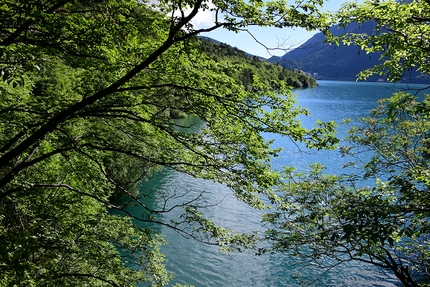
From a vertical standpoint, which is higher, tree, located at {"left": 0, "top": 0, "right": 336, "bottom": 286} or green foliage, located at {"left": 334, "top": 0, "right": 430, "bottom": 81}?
green foliage, located at {"left": 334, "top": 0, "right": 430, "bottom": 81}

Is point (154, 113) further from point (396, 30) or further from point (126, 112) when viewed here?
point (396, 30)

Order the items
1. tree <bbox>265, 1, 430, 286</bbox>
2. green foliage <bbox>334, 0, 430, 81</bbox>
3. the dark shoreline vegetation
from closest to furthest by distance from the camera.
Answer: tree <bbox>265, 1, 430, 286</bbox> < the dark shoreline vegetation < green foliage <bbox>334, 0, 430, 81</bbox>

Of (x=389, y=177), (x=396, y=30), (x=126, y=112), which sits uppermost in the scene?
(x=396, y=30)

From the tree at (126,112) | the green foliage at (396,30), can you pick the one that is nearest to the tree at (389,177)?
the green foliage at (396,30)

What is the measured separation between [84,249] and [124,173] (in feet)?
45.8

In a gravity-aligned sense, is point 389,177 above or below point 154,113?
above

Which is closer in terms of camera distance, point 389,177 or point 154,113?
point 154,113

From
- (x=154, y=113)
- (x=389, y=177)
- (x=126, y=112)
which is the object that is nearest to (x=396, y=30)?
(x=389, y=177)

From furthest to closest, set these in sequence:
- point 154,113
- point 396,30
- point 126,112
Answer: point 154,113
point 396,30
point 126,112

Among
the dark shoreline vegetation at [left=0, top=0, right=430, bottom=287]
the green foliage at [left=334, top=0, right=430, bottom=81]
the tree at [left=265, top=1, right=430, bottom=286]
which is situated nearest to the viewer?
the tree at [left=265, top=1, right=430, bottom=286]

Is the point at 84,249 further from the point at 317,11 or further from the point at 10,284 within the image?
the point at 317,11

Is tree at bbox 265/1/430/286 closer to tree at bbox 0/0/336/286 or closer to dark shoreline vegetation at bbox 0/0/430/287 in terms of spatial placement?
dark shoreline vegetation at bbox 0/0/430/287

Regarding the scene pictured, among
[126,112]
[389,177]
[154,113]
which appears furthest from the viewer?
[389,177]

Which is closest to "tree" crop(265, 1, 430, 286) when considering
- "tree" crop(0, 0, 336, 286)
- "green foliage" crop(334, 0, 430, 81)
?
"green foliage" crop(334, 0, 430, 81)
